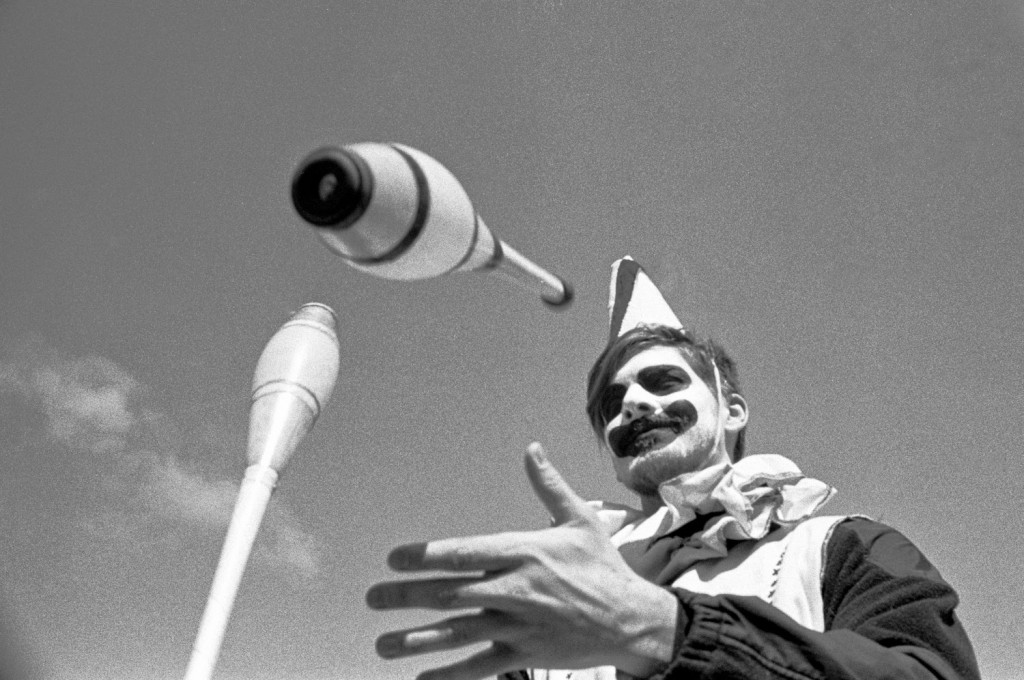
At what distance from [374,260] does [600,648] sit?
779 mm

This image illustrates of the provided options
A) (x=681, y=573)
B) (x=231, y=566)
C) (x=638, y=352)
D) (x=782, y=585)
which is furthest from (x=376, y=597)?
(x=638, y=352)

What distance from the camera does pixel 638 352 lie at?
148 inches

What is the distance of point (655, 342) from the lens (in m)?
3.77

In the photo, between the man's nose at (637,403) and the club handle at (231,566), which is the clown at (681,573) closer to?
the man's nose at (637,403)

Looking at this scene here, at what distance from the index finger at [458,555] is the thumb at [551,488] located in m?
0.12

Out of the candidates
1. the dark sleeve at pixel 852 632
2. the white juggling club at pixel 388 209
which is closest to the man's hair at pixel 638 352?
the dark sleeve at pixel 852 632

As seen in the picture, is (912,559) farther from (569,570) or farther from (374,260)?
(374,260)

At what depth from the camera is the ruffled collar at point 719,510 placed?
2867 mm

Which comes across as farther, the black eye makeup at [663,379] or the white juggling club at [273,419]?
the black eye makeup at [663,379]

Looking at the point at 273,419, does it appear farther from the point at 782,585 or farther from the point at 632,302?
the point at 632,302

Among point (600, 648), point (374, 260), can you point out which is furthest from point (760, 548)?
point (374, 260)

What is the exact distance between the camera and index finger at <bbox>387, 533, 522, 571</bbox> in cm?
155

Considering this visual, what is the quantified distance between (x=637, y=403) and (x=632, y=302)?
730 millimetres

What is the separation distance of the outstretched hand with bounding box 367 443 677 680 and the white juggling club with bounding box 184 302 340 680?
0.74m
